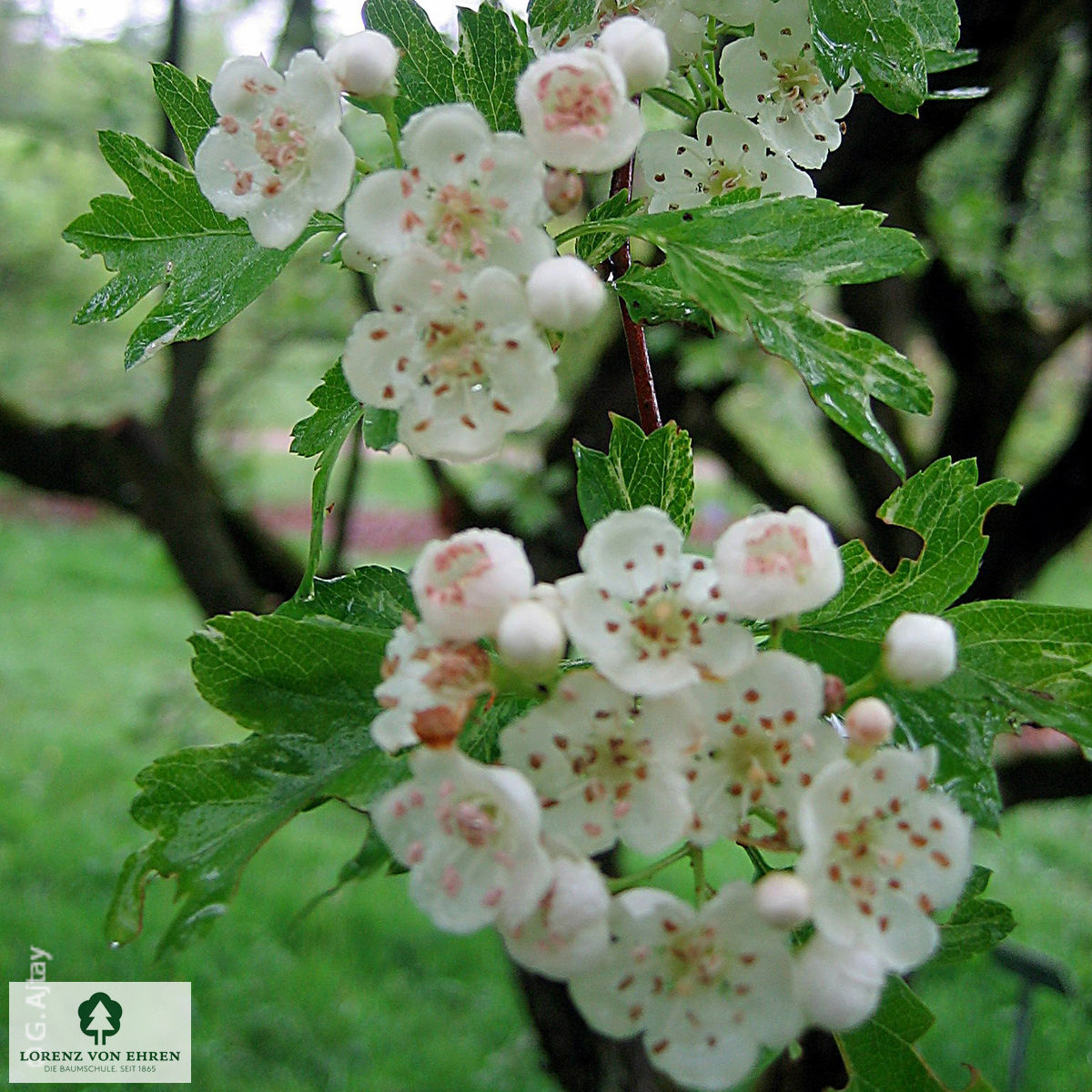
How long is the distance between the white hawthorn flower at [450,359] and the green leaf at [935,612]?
0.94ft

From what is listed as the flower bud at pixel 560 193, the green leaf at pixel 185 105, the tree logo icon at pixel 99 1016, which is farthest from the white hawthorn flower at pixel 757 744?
the tree logo icon at pixel 99 1016

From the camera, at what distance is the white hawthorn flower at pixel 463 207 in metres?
0.73

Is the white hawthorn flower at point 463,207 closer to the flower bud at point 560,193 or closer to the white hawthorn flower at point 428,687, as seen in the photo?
the flower bud at point 560,193

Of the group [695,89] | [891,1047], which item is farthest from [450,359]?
[891,1047]

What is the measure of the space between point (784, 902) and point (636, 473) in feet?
1.33

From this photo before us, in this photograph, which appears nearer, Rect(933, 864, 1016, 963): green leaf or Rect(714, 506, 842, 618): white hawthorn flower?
Rect(714, 506, 842, 618): white hawthorn flower

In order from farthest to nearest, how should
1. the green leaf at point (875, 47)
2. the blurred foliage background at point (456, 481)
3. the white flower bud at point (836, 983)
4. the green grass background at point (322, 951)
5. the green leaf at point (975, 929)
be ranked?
the green grass background at point (322, 951), the blurred foliage background at point (456, 481), the green leaf at point (975, 929), the green leaf at point (875, 47), the white flower bud at point (836, 983)

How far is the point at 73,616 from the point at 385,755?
796cm

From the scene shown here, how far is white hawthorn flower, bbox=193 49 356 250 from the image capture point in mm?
824

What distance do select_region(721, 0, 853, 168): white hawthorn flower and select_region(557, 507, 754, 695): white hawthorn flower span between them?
0.40m

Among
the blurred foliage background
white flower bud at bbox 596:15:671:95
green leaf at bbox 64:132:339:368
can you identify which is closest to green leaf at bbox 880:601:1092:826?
white flower bud at bbox 596:15:671:95

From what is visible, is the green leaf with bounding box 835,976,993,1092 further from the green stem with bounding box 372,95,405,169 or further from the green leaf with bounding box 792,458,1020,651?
the green stem with bounding box 372,95,405,169

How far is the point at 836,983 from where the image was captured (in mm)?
634

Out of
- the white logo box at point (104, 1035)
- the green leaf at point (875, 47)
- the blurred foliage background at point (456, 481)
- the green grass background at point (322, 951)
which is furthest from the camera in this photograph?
the green grass background at point (322, 951)
